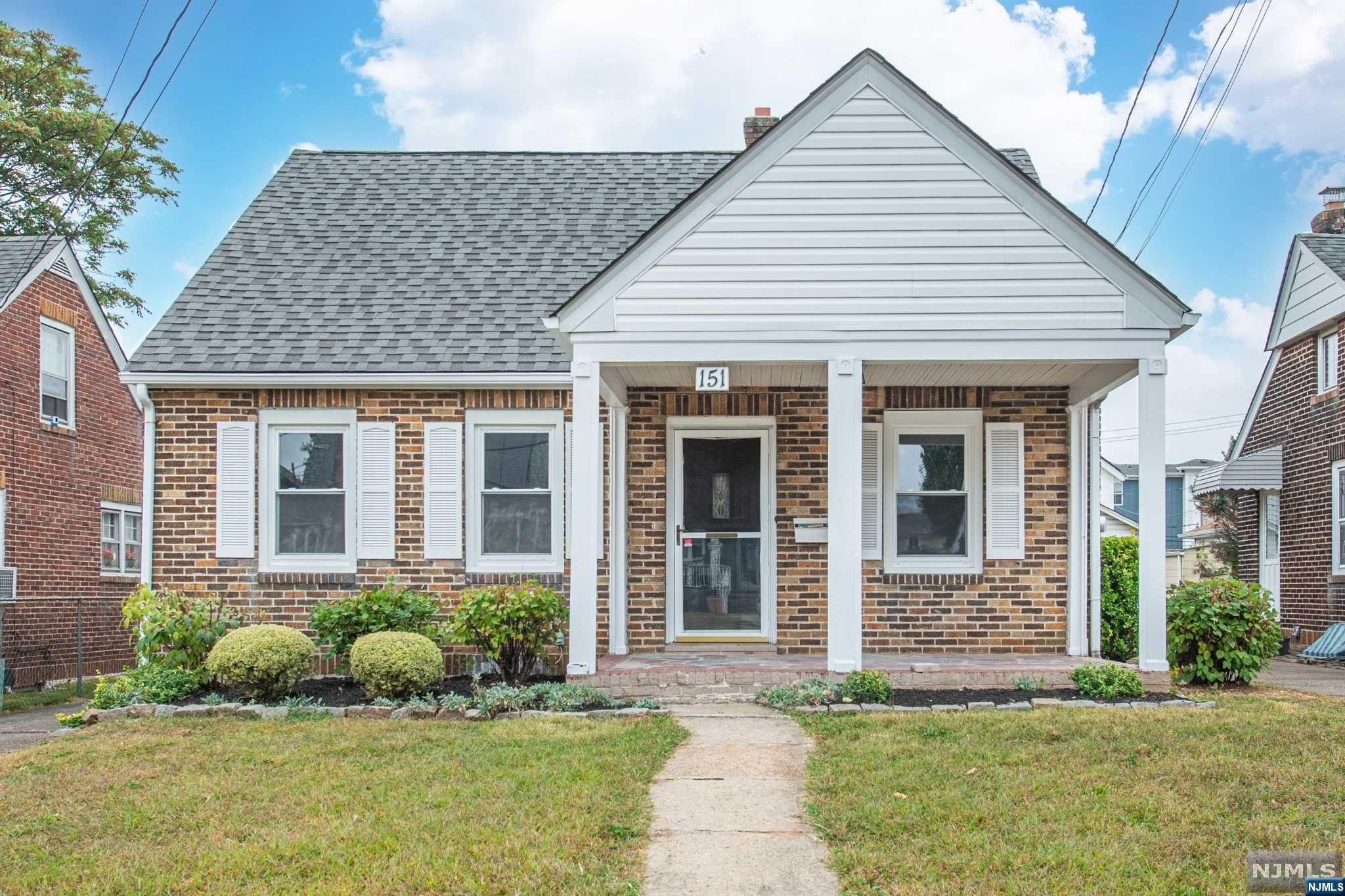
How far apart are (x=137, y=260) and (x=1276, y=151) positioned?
23.7 m

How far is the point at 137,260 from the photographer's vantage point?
26.3m

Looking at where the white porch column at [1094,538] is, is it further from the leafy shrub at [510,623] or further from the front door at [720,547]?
the leafy shrub at [510,623]

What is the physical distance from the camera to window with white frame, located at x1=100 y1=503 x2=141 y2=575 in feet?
56.1

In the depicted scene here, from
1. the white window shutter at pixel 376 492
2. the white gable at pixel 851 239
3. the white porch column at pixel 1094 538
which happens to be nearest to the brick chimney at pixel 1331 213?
the white porch column at pixel 1094 538

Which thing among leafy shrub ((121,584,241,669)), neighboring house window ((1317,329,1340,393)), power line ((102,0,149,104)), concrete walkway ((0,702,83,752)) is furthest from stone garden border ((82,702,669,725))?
neighboring house window ((1317,329,1340,393))

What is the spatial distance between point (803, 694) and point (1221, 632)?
4268 mm

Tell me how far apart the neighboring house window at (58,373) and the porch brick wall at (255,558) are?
18.9ft

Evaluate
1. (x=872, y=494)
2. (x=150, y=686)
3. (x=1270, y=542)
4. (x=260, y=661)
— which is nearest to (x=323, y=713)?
(x=260, y=661)

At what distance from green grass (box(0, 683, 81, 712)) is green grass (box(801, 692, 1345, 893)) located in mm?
9008

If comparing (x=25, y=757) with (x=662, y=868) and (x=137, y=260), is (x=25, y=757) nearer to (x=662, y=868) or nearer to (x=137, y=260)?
(x=662, y=868)

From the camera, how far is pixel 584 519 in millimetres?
9305

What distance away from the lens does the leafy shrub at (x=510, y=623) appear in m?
9.77

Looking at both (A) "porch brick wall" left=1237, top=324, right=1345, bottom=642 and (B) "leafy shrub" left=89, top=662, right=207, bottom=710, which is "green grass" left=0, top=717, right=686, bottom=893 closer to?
(B) "leafy shrub" left=89, top=662, right=207, bottom=710

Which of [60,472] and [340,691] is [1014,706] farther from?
[60,472]
